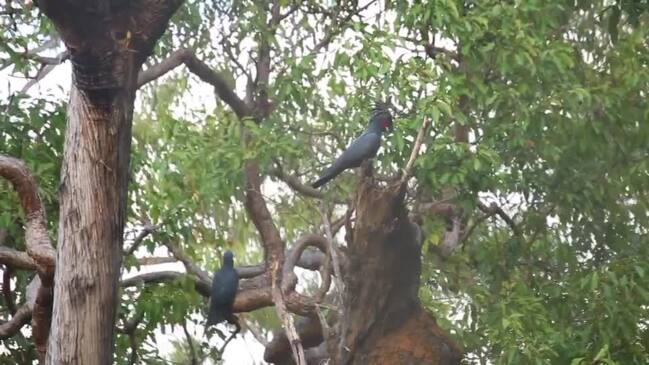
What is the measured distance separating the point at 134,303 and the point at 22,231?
96 centimetres

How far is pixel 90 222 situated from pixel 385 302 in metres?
3.25

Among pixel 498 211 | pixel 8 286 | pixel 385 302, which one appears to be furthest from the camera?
pixel 498 211

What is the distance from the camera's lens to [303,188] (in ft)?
31.4

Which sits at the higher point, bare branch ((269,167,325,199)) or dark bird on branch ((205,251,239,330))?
bare branch ((269,167,325,199))

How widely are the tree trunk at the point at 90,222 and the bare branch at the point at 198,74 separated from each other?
365cm

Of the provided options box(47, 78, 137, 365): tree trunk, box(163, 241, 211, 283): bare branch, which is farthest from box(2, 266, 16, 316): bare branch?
box(163, 241, 211, 283): bare branch

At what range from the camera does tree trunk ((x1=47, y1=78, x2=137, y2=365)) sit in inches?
176

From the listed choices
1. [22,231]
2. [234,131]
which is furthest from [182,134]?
[22,231]

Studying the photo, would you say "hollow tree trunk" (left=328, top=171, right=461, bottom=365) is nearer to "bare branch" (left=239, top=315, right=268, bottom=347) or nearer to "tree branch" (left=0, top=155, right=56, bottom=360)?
"tree branch" (left=0, top=155, right=56, bottom=360)

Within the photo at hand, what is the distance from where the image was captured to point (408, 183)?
7.74 m

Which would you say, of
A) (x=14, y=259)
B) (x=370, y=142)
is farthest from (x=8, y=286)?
(x=370, y=142)

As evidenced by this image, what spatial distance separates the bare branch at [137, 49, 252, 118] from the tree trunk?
12.0 ft

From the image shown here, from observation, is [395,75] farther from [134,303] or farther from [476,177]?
[134,303]

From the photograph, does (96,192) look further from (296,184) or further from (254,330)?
(254,330)
